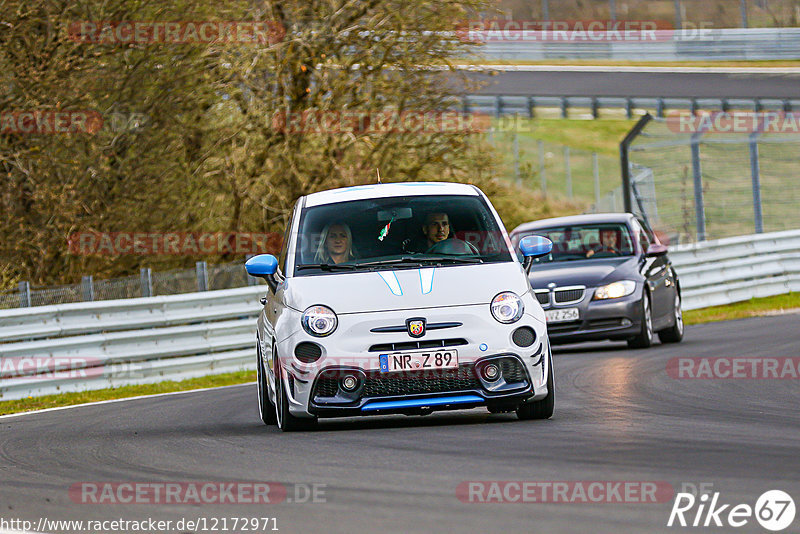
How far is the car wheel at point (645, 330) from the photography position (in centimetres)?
1647

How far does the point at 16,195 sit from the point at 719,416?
1458cm

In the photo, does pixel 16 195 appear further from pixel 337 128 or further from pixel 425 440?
pixel 425 440

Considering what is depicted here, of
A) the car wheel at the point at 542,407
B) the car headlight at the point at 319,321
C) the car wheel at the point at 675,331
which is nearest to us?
the car headlight at the point at 319,321

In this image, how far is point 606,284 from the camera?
1661cm

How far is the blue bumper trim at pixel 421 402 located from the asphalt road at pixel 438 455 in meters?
0.17

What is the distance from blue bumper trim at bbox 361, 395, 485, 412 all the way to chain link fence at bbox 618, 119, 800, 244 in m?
16.4

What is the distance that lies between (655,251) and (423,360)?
882 cm

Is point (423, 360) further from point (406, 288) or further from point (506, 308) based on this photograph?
point (506, 308)

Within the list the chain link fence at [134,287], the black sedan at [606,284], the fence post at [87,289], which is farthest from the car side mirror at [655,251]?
the fence post at [87,289]

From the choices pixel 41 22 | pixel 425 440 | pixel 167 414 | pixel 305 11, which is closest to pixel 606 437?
pixel 425 440

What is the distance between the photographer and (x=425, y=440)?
835 cm

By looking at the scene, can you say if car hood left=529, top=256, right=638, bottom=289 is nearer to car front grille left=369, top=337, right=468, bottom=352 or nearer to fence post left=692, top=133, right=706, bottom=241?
car front grille left=369, top=337, right=468, bottom=352

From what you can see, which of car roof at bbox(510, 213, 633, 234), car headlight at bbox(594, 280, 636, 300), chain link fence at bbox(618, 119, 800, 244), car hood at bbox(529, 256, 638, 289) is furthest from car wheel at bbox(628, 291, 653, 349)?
chain link fence at bbox(618, 119, 800, 244)

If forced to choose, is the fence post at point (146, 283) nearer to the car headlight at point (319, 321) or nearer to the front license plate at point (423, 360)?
the car headlight at point (319, 321)
